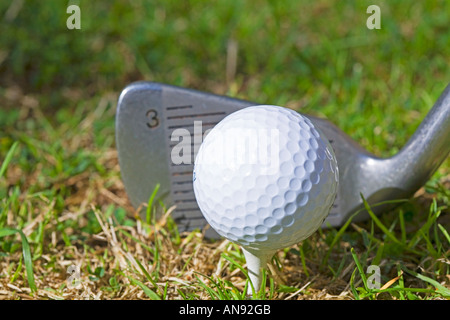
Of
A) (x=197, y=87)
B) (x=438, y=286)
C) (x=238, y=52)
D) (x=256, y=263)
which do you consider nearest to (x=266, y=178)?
(x=256, y=263)

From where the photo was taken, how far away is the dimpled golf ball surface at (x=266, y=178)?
2031 mm

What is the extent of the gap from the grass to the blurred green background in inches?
0.5

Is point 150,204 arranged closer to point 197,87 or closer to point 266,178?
point 266,178

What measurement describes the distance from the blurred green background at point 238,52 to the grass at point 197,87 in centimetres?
1

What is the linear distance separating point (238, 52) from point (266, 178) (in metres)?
2.50

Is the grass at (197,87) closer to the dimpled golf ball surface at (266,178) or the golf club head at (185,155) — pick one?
the golf club head at (185,155)

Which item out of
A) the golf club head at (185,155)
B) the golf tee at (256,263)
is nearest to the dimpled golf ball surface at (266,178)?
the golf tee at (256,263)

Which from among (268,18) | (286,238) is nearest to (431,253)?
(286,238)

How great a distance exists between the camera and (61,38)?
4.41 m

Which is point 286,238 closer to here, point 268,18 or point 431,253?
point 431,253

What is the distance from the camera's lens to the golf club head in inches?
102

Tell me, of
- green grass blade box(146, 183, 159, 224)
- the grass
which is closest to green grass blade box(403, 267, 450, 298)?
the grass

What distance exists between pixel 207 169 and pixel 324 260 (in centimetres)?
75

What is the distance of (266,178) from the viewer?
2.03 meters
